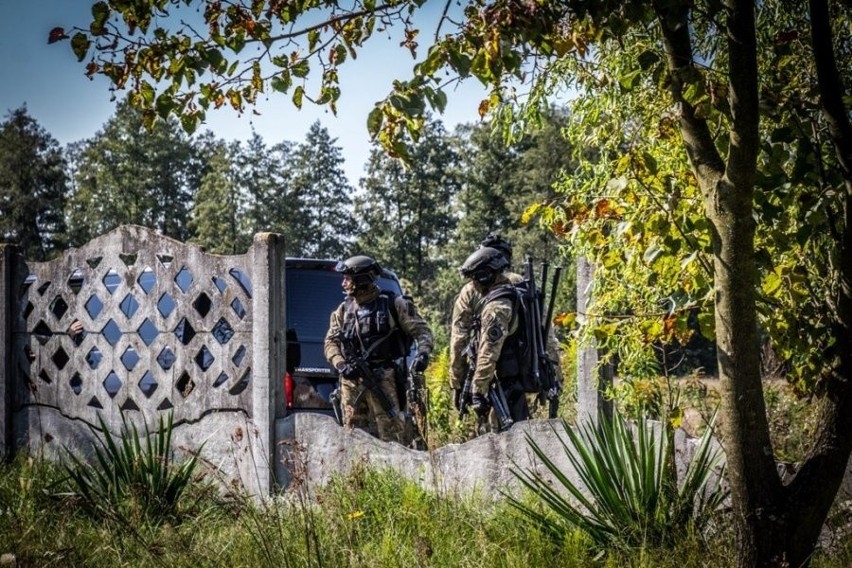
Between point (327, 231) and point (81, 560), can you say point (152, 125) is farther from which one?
point (327, 231)

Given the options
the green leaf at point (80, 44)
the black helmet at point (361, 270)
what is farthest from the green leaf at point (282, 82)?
the black helmet at point (361, 270)

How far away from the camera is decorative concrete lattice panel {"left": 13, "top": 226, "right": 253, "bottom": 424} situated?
596 centimetres

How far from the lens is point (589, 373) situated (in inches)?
187

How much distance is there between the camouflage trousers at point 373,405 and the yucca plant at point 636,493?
325cm

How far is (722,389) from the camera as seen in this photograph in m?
3.23

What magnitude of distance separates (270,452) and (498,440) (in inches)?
66.6

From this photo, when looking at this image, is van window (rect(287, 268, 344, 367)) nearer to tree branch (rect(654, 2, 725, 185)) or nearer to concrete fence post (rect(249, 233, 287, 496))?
concrete fence post (rect(249, 233, 287, 496))

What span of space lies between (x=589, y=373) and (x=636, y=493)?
1.05 metres

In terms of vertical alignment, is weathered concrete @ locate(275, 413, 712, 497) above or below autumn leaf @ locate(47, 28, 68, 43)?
below

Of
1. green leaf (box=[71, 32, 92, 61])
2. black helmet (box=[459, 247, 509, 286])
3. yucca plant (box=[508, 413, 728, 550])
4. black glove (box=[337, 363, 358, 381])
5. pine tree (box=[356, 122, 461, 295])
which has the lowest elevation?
yucca plant (box=[508, 413, 728, 550])

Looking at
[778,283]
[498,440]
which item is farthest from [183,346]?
[778,283]

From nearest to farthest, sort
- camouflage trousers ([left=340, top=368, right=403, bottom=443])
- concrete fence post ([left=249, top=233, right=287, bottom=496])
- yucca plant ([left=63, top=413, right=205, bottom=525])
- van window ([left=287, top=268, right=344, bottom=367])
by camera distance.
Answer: yucca plant ([left=63, top=413, right=205, bottom=525]) < concrete fence post ([left=249, top=233, right=287, bottom=496]) < camouflage trousers ([left=340, top=368, right=403, bottom=443]) < van window ([left=287, top=268, right=344, bottom=367])

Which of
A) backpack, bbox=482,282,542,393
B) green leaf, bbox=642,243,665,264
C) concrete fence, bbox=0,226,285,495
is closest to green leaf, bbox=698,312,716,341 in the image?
green leaf, bbox=642,243,665,264

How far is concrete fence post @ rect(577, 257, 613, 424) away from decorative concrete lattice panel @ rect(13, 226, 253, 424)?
2392 mm
